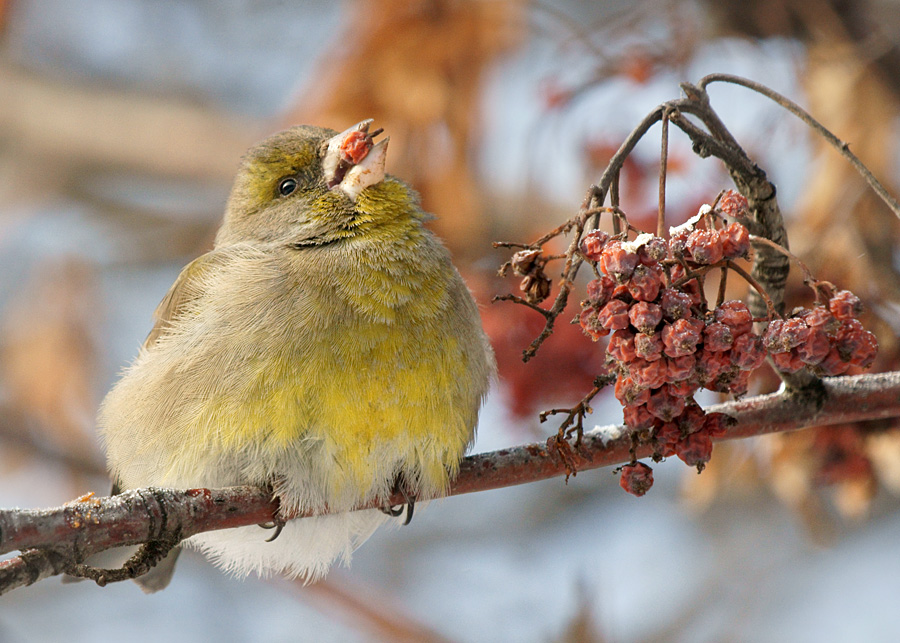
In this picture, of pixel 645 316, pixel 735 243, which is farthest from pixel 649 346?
pixel 735 243

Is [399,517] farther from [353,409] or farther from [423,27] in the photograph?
[423,27]

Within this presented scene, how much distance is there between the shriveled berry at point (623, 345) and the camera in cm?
199

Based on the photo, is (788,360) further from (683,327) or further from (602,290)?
(602,290)

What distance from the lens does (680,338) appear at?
1913 mm

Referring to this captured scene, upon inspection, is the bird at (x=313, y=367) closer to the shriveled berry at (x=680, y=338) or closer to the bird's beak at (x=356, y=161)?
the bird's beak at (x=356, y=161)

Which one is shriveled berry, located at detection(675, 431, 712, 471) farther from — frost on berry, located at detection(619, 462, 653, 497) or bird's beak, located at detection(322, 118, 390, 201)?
bird's beak, located at detection(322, 118, 390, 201)

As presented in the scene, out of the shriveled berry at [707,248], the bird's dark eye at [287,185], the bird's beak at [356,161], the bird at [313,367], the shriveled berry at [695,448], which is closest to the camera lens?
the shriveled berry at [707,248]

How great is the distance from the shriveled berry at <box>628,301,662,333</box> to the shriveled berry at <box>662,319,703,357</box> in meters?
0.03

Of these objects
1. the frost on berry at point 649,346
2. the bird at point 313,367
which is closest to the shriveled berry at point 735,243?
the frost on berry at point 649,346

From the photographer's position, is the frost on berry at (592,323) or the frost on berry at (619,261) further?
the frost on berry at (592,323)

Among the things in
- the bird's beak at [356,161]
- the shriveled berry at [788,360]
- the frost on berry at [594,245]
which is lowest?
the shriveled berry at [788,360]

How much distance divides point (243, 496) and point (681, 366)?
1.53 meters

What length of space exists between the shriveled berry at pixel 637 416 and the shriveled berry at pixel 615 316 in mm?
204

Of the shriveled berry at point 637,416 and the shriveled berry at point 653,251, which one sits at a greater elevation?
the shriveled berry at point 653,251
